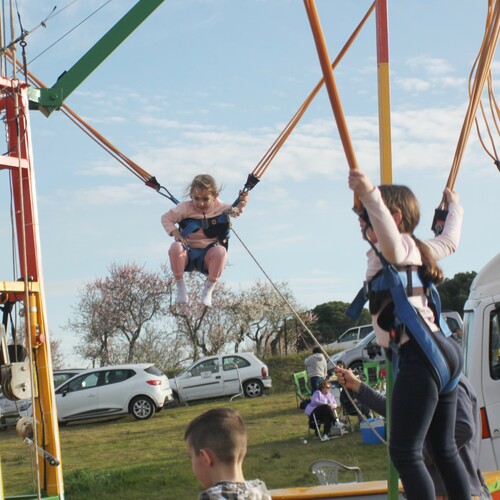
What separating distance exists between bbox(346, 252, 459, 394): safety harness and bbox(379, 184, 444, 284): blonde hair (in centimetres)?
6

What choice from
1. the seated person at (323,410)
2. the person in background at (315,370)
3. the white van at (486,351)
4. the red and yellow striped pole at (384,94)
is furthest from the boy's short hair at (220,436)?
the person in background at (315,370)

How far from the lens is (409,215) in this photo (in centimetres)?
391

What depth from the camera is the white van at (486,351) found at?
326 inches

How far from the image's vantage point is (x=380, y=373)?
19.3 meters

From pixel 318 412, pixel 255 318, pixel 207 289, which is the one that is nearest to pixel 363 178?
pixel 207 289

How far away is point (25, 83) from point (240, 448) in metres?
5.63

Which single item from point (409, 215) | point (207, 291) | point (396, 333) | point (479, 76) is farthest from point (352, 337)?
point (396, 333)

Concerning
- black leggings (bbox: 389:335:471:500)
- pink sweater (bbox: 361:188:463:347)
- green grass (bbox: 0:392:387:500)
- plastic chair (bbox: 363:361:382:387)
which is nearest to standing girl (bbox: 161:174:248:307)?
pink sweater (bbox: 361:188:463:347)

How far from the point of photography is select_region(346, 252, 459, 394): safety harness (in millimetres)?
3703

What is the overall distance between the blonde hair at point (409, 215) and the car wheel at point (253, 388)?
20904 millimetres

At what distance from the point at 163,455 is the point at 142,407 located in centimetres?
710

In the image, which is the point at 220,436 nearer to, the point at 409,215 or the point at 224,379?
the point at 409,215

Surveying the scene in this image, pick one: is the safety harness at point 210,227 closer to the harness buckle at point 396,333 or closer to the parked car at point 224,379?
the harness buckle at point 396,333

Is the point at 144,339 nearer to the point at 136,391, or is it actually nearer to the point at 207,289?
the point at 136,391
